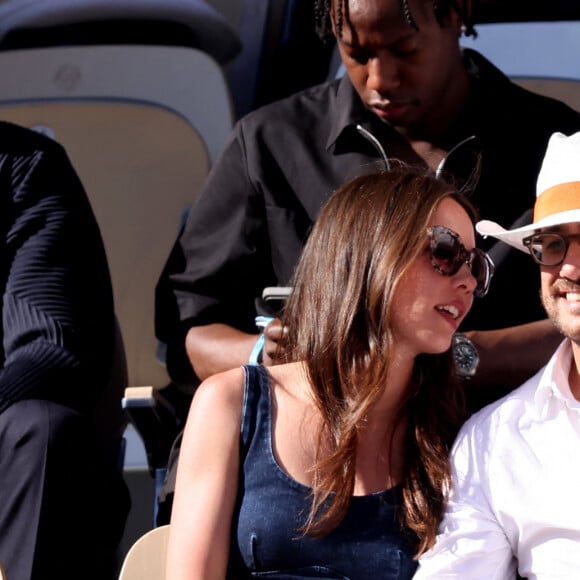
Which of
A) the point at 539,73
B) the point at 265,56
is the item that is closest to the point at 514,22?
the point at 539,73

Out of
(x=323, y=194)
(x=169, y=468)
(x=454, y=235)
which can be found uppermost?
(x=454, y=235)

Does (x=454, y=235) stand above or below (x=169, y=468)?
above

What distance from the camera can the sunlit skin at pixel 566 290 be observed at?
6.98 feet

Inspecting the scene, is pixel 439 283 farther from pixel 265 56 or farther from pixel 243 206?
pixel 265 56

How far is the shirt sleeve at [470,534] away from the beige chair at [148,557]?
44 centimetres

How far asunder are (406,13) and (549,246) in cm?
82

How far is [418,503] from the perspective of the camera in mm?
2154

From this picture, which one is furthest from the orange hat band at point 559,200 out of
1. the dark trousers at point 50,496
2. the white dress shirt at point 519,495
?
the dark trousers at point 50,496

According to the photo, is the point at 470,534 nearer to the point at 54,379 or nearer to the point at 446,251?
the point at 446,251

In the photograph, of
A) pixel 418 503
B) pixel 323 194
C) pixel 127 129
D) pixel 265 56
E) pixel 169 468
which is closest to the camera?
pixel 418 503

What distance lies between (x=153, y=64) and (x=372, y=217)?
1821 mm

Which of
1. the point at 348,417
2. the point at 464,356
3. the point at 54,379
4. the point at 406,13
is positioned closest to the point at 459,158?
the point at 406,13

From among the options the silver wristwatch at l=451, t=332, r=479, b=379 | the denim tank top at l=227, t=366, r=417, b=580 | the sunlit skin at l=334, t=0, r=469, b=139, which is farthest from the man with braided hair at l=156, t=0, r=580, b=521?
the denim tank top at l=227, t=366, r=417, b=580

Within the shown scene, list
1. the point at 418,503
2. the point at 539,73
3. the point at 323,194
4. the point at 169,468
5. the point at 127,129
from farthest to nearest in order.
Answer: the point at 127,129 → the point at 539,73 → the point at 323,194 → the point at 169,468 → the point at 418,503
